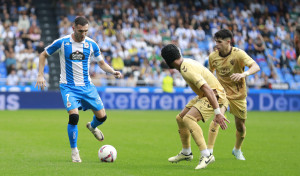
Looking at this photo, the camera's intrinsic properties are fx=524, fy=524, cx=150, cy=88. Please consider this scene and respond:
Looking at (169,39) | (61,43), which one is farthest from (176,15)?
(61,43)

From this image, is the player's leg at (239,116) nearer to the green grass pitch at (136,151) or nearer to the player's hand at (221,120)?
the green grass pitch at (136,151)

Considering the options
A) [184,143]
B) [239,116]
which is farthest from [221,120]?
[239,116]

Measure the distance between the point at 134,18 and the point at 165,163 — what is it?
74.6 ft

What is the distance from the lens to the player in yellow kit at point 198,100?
7824 millimetres

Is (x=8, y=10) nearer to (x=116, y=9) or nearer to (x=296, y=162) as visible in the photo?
(x=116, y=9)

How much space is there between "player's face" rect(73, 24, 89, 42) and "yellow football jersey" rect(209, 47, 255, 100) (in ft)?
8.08

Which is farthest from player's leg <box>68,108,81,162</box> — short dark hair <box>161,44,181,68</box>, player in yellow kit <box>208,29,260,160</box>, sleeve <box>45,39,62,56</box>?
player in yellow kit <box>208,29,260,160</box>

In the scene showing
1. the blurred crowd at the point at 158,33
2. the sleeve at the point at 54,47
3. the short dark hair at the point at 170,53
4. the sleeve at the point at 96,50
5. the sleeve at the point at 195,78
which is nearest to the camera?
the sleeve at the point at 195,78

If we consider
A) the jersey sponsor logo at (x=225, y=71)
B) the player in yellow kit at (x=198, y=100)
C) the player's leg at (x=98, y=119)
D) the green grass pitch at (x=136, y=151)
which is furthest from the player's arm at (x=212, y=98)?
the player's leg at (x=98, y=119)

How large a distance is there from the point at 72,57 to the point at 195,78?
274cm

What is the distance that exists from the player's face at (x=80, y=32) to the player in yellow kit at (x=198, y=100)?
6.28 ft

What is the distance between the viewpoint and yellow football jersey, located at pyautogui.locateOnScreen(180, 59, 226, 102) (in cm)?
785

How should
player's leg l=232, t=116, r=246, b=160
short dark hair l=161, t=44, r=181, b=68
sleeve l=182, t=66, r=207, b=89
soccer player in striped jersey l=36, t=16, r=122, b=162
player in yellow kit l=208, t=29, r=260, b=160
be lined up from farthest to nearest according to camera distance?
player's leg l=232, t=116, r=246, b=160 → player in yellow kit l=208, t=29, r=260, b=160 → soccer player in striped jersey l=36, t=16, r=122, b=162 → short dark hair l=161, t=44, r=181, b=68 → sleeve l=182, t=66, r=207, b=89

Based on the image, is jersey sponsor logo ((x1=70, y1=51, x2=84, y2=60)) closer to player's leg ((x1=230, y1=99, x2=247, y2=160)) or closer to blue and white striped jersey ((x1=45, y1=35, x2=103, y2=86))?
blue and white striped jersey ((x1=45, y1=35, x2=103, y2=86))
